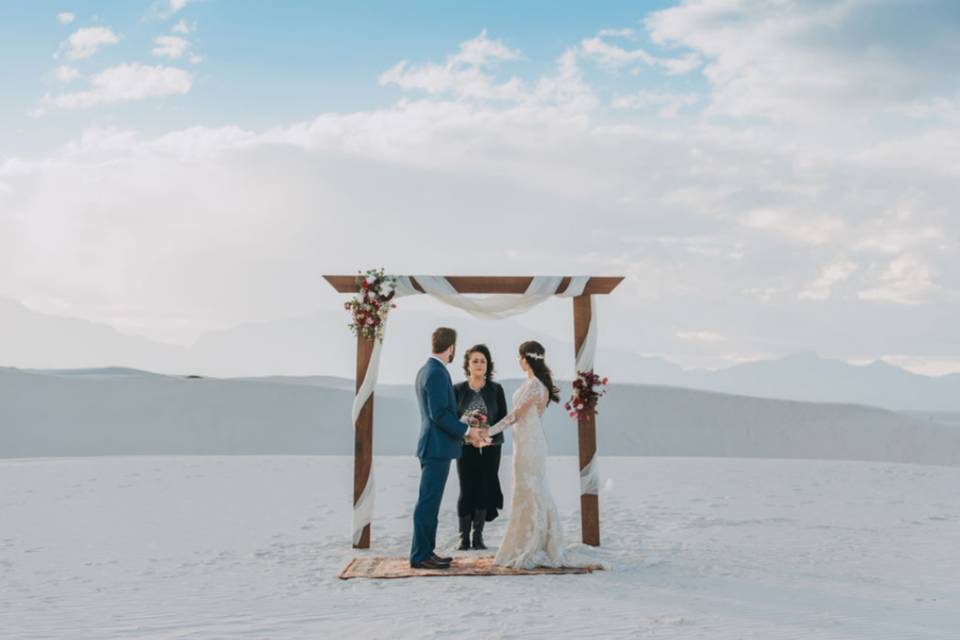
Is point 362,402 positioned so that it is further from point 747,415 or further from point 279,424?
point 747,415

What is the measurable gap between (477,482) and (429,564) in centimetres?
132

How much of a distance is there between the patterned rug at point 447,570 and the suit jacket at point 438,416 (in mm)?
985

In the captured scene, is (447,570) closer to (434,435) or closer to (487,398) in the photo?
(434,435)

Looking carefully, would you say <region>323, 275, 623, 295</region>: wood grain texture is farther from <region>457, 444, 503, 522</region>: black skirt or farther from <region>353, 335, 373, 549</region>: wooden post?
A: <region>457, 444, 503, 522</region>: black skirt

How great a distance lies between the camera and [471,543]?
929cm

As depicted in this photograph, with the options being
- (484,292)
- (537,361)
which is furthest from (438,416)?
(484,292)

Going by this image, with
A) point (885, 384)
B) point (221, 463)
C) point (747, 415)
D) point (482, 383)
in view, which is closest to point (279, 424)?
point (221, 463)

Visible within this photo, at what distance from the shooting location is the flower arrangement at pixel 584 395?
933cm

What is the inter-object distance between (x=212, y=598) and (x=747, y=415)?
90.9 feet

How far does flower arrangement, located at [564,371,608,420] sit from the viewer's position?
933cm

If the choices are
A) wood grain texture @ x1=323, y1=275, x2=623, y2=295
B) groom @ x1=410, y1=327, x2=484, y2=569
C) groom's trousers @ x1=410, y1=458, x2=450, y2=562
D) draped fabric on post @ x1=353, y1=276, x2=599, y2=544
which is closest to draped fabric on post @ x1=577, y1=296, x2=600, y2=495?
draped fabric on post @ x1=353, y1=276, x2=599, y2=544

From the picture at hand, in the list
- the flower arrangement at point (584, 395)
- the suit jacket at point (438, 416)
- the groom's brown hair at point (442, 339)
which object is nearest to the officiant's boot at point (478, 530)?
the flower arrangement at point (584, 395)

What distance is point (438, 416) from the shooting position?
299 inches

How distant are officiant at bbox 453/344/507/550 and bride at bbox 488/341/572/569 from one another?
0.77m
